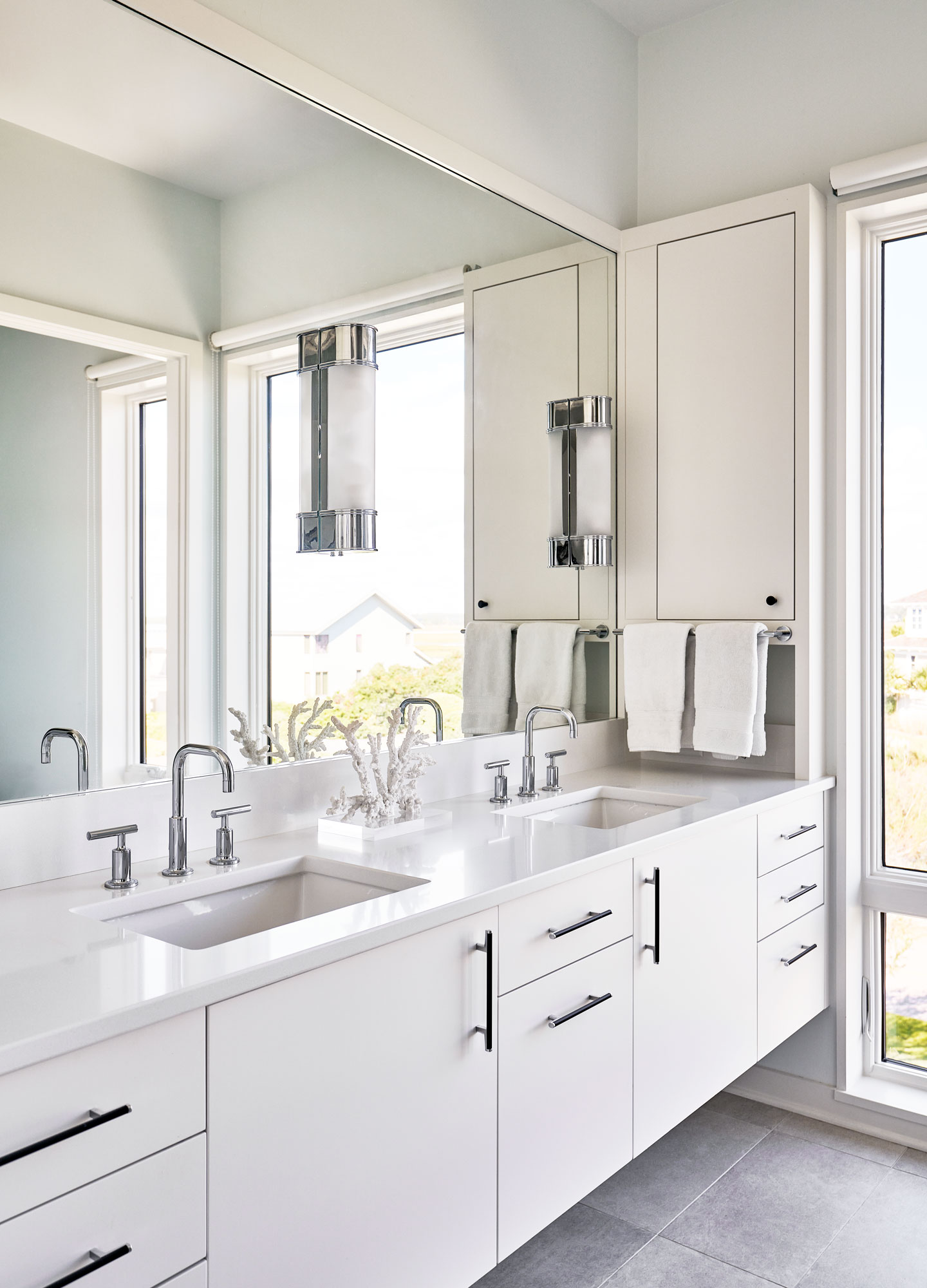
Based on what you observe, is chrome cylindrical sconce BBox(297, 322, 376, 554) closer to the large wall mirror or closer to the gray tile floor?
the large wall mirror

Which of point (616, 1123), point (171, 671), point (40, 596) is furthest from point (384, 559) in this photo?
point (616, 1123)

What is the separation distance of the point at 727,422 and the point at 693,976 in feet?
4.57

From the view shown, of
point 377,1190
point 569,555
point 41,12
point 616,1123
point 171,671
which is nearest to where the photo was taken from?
point 377,1190

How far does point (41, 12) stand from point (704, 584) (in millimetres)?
1878

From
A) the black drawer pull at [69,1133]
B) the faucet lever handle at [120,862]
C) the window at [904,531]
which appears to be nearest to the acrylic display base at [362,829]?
the faucet lever handle at [120,862]

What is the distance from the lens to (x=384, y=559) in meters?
2.12

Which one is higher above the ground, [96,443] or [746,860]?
[96,443]

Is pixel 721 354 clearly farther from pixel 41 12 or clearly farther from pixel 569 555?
pixel 41 12

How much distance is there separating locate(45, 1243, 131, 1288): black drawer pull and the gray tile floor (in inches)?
45.1

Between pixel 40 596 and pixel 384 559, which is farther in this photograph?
pixel 384 559

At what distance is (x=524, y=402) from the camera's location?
247 centimetres

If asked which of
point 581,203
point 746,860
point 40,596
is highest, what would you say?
point 581,203

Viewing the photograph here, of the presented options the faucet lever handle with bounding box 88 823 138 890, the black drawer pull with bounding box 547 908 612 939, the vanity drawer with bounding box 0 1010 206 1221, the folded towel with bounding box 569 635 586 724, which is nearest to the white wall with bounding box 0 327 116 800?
the faucet lever handle with bounding box 88 823 138 890

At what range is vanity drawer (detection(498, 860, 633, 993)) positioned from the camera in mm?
1525
